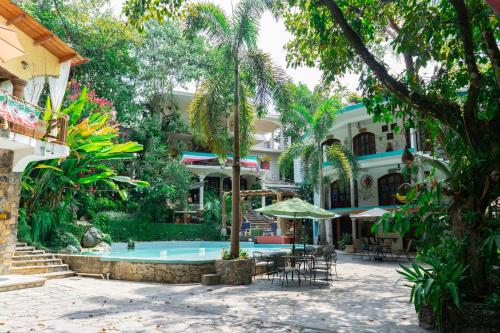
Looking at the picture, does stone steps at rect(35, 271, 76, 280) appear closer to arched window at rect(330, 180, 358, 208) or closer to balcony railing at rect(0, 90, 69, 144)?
balcony railing at rect(0, 90, 69, 144)

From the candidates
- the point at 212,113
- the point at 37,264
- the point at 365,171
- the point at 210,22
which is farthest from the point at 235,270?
the point at 365,171

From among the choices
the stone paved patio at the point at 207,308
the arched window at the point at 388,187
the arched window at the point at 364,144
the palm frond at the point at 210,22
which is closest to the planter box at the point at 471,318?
the stone paved patio at the point at 207,308

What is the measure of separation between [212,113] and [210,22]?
9.43 ft

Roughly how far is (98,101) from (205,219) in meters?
11.6

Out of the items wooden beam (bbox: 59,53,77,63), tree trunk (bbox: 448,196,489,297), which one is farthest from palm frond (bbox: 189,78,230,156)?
tree trunk (bbox: 448,196,489,297)

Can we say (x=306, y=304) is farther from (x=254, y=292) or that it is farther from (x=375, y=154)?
(x=375, y=154)

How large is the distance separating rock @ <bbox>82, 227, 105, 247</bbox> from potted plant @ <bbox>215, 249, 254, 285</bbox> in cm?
907

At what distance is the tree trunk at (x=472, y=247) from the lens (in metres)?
5.95

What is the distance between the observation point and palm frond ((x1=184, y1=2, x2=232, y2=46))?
39.8ft

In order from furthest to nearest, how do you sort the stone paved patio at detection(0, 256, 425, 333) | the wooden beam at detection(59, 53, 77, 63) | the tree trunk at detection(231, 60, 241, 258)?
the wooden beam at detection(59, 53, 77, 63) < the tree trunk at detection(231, 60, 241, 258) < the stone paved patio at detection(0, 256, 425, 333)

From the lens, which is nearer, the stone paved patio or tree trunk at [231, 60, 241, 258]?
the stone paved patio

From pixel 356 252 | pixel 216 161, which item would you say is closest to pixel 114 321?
pixel 356 252

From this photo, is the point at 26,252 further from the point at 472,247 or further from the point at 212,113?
the point at 472,247

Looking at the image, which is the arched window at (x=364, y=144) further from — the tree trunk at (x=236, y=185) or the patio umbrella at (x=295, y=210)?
the tree trunk at (x=236, y=185)
